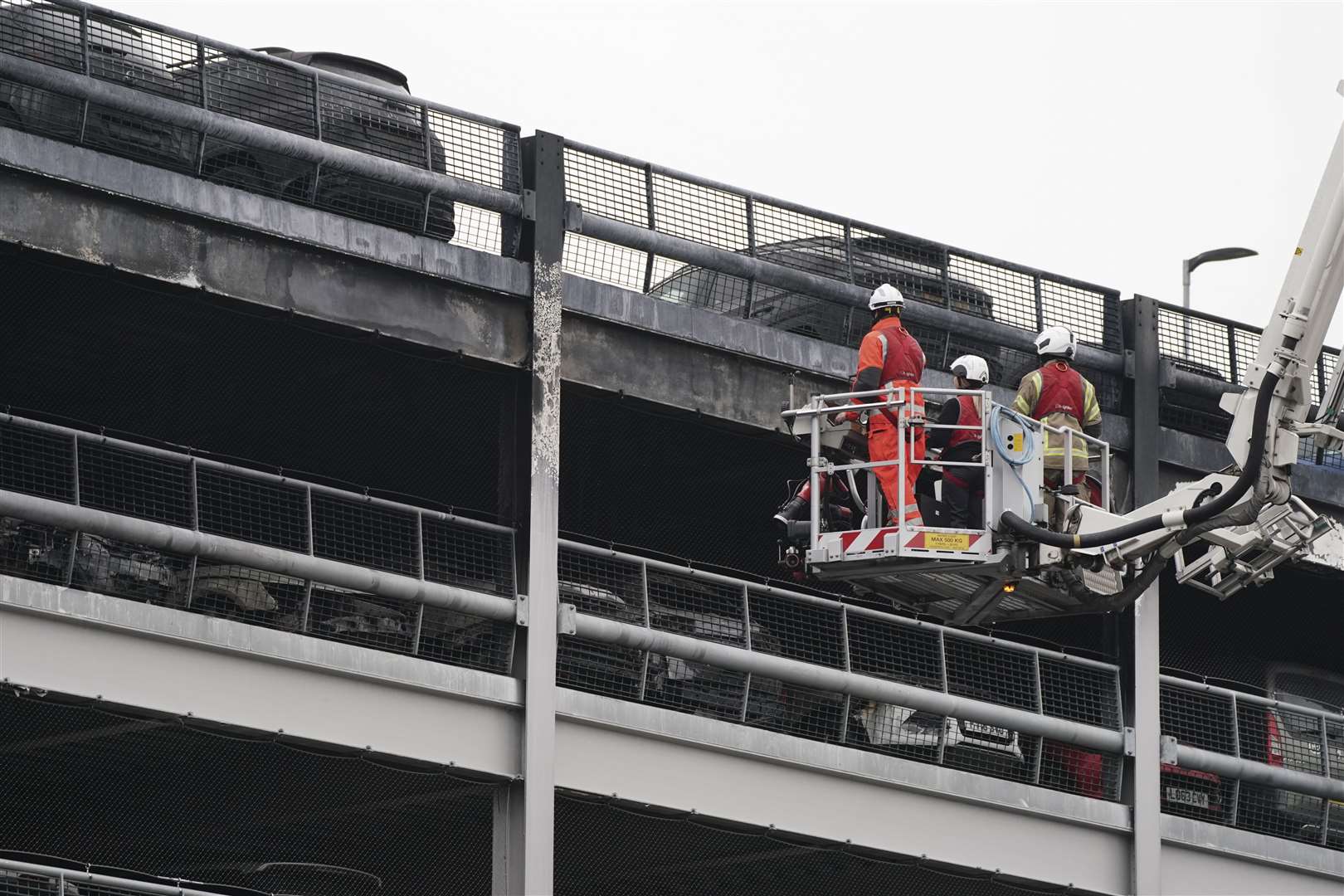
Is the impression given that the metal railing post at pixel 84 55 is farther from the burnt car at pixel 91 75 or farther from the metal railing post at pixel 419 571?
the metal railing post at pixel 419 571

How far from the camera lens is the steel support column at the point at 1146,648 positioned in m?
19.5

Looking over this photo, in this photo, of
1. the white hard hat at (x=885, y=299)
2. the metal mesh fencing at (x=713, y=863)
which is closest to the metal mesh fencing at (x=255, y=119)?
the white hard hat at (x=885, y=299)

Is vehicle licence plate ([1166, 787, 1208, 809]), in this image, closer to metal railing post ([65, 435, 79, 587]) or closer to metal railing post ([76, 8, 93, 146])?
metal railing post ([65, 435, 79, 587])

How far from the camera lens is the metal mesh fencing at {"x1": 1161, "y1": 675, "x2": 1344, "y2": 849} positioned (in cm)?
2084

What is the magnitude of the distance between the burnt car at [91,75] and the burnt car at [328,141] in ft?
1.34

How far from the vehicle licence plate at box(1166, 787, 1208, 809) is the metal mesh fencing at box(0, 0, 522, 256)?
334 inches

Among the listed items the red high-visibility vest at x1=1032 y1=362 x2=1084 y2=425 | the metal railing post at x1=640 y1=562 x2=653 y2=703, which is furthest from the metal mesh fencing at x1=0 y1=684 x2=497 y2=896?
the red high-visibility vest at x1=1032 y1=362 x2=1084 y2=425

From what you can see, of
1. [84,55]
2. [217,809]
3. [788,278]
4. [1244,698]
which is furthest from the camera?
[1244,698]

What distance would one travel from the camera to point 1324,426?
16.2 meters

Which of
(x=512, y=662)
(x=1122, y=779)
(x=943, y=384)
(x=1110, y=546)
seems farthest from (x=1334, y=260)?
(x=512, y=662)

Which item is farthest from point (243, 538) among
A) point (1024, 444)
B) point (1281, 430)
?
point (1281, 430)

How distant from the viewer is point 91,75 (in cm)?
1605

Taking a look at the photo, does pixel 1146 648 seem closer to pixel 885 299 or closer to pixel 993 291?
A: pixel 993 291

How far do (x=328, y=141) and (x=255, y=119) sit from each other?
0.65 metres
